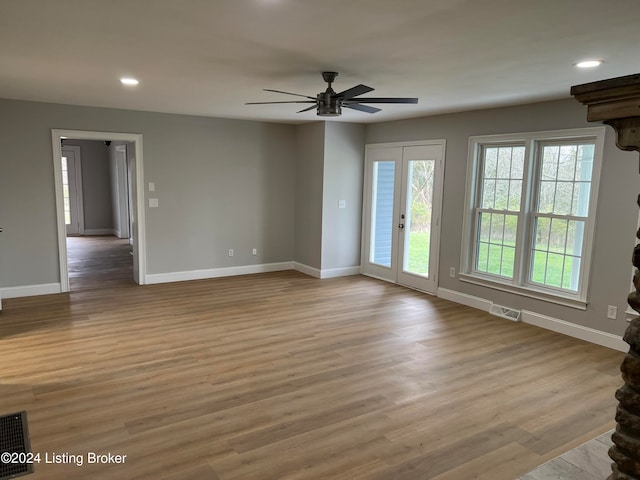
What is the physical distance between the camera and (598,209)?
4.34m

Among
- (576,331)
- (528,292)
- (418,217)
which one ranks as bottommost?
(576,331)

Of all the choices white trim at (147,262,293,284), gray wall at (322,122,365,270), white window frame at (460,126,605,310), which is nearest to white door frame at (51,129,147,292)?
white trim at (147,262,293,284)

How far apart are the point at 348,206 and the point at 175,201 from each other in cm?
266

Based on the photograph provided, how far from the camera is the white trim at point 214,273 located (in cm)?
650

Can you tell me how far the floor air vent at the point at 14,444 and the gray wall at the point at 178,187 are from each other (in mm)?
3411

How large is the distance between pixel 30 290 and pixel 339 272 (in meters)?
4.31

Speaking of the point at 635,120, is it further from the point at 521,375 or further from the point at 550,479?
the point at 521,375

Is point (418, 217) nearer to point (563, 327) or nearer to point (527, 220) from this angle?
point (527, 220)

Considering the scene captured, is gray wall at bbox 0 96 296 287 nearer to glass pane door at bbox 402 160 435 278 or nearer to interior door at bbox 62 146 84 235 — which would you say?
glass pane door at bbox 402 160 435 278

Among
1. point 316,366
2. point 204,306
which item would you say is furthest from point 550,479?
point 204,306

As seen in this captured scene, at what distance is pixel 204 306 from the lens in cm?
539

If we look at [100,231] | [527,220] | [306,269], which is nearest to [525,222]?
[527,220]

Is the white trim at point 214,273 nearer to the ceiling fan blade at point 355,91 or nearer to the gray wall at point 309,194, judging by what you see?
the gray wall at point 309,194

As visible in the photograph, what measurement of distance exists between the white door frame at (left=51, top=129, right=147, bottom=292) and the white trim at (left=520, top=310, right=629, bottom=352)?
5.12 meters
